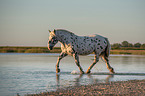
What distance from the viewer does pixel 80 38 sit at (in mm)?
11867

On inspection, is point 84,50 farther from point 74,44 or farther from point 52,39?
point 52,39

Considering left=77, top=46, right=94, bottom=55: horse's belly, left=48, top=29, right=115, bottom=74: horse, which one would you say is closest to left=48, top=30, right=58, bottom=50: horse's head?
left=48, top=29, right=115, bottom=74: horse

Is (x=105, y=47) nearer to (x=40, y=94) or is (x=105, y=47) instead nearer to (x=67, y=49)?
(x=67, y=49)

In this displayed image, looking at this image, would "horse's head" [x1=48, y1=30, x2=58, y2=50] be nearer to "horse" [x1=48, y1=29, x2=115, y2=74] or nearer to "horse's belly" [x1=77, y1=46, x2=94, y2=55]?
"horse" [x1=48, y1=29, x2=115, y2=74]

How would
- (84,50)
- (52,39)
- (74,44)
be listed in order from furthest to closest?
1. (84,50)
2. (74,44)
3. (52,39)

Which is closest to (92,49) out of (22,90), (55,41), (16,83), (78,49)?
(78,49)

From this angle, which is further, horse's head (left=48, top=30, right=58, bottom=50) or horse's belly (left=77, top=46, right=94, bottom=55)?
horse's belly (left=77, top=46, right=94, bottom=55)

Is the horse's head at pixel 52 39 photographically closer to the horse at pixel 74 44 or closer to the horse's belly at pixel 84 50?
the horse at pixel 74 44

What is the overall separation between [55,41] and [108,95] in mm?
5789

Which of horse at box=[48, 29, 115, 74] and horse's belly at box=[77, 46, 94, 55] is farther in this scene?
horse's belly at box=[77, 46, 94, 55]

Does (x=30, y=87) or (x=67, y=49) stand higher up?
(x=67, y=49)

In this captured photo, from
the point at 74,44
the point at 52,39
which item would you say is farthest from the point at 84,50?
the point at 52,39

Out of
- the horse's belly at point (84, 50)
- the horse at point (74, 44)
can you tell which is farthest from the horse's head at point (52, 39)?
the horse's belly at point (84, 50)

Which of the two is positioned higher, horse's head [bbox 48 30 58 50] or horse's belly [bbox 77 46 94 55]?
horse's head [bbox 48 30 58 50]
